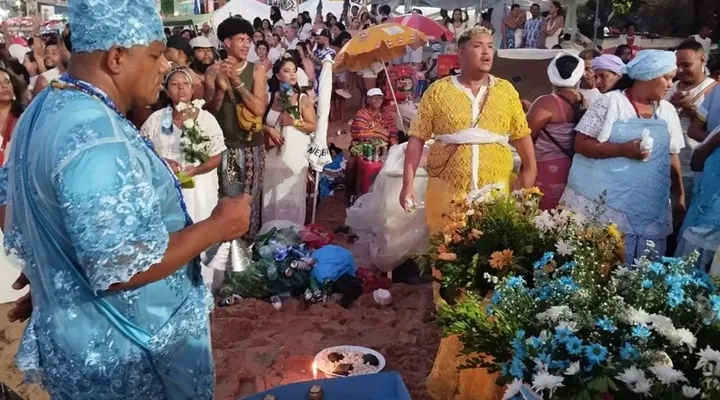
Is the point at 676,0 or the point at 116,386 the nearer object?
the point at 116,386

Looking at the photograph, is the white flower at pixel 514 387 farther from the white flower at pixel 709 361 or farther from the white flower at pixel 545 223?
the white flower at pixel 545 223

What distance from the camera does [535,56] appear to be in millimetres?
10000

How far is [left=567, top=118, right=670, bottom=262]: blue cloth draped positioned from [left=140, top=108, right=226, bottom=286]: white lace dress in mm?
2654

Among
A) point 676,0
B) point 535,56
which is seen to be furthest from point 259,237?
point 676,0

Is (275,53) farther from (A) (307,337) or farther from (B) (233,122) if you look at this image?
(A) (307,337)

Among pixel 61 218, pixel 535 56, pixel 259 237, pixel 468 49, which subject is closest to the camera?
pixel 61 218

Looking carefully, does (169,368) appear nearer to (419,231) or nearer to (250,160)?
(419,231)

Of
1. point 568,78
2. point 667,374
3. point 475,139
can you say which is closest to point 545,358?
point 667,374

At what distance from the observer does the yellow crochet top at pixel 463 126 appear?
3760mm

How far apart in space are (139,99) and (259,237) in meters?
3.85

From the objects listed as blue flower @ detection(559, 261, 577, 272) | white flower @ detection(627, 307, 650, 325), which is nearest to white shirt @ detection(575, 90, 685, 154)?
blue flower @ detection(559, 261, 577, 272)

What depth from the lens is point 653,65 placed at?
354cm

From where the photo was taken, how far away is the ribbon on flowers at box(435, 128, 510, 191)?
374 cm

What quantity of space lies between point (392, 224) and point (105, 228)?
3878 millimetres
